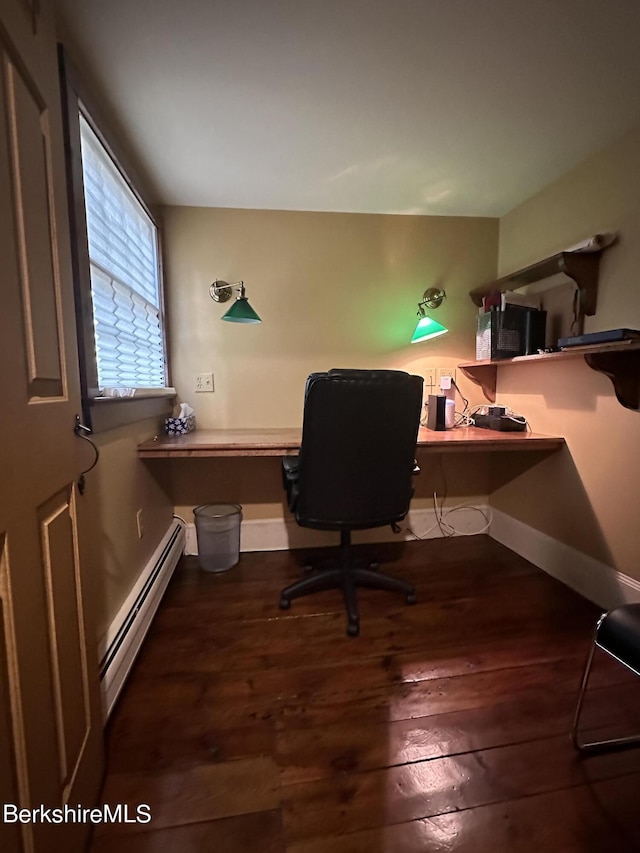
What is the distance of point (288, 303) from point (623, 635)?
6.76ft

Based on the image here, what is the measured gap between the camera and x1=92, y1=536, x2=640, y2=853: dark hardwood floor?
88 cm

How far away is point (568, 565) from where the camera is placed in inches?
74.9

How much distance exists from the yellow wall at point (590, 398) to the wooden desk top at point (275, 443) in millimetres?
179

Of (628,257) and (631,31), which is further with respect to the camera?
(628,257)

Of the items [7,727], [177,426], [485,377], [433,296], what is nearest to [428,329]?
[433,296]

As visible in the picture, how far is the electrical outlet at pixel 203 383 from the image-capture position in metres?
2.20

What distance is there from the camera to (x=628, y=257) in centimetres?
156

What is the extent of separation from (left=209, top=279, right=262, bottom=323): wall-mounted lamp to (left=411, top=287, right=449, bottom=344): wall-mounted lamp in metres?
0.93

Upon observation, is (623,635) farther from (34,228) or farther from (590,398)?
(34,228)

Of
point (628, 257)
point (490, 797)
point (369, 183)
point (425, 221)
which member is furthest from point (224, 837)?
point (425, 221)

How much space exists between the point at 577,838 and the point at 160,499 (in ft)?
6.31

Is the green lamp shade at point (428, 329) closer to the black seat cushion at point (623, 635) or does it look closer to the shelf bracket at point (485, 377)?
the shelf bracket at point (485, 377)

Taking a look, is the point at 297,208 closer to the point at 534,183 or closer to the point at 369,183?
the point at 369,183

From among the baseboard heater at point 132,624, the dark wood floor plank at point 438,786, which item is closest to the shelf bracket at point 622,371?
the dark wood floor plank at point 438,786
